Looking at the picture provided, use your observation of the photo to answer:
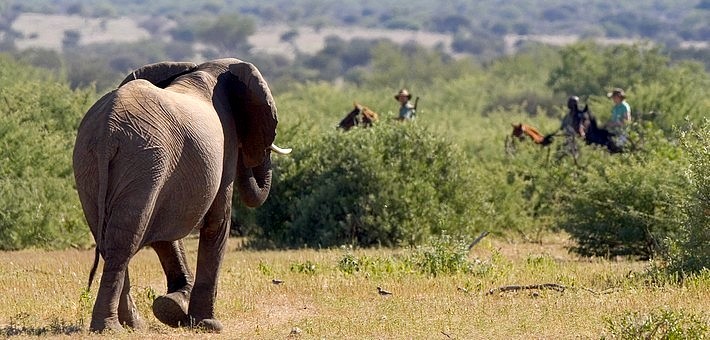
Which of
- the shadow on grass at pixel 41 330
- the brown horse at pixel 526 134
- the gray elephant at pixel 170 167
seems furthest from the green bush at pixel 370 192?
the shadow on grass at pixel 41 330

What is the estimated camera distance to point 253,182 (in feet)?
43.7

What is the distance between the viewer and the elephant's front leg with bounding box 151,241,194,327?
1242cm

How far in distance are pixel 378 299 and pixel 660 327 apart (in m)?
3.65

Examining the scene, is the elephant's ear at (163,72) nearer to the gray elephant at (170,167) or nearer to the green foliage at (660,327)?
the gray elephant at (170,167)

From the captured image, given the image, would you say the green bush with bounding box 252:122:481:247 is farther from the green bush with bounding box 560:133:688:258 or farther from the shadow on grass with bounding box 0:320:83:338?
the shadow on grass with bounding box 0:320:83:338

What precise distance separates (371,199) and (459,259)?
18.9 feet

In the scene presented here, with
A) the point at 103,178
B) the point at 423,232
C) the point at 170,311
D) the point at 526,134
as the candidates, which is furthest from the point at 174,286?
the point at 526,134

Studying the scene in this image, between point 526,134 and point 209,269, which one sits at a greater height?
point 209,269

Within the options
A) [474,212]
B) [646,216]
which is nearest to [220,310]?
[646,216]

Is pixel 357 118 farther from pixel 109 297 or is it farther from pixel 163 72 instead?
pixel 109 297

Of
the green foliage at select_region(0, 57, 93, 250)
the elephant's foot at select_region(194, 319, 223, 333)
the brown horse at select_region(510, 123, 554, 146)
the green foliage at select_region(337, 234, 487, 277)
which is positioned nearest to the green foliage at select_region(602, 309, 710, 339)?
the elephant's foot at select_region(194, 319, 223, 333)

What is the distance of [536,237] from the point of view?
25.4m

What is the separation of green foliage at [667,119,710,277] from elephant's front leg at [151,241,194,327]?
5.57 meters

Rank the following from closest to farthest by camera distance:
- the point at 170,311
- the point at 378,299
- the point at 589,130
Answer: the point at 170,311, the point at 378,299, the point at 589,130
